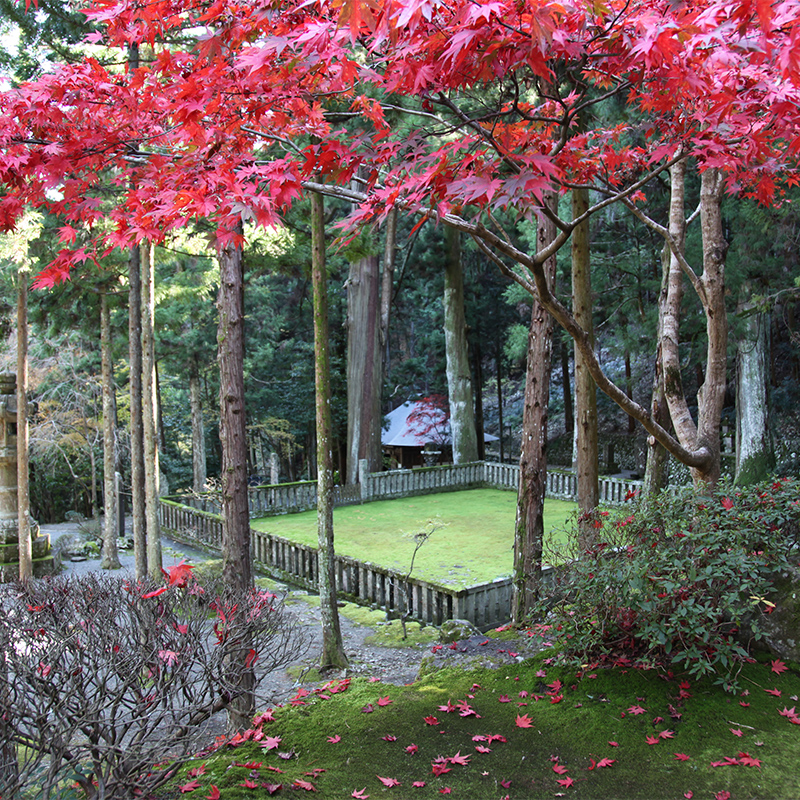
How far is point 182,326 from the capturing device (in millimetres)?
21641

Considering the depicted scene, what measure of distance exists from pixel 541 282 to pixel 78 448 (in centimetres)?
1936

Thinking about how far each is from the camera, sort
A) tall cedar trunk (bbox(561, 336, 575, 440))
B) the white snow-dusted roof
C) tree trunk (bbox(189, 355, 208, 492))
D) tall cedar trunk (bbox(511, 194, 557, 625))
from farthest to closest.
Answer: tall cedar trunk (bbox(561, 336, 575, 440)) → the white snow-dusted roof → tree trunk (bbox(189, 355, 208, 492)) → tall cedar trunk (bbox(511, 194, 557, 625))

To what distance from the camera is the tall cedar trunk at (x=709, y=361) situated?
19.0ft

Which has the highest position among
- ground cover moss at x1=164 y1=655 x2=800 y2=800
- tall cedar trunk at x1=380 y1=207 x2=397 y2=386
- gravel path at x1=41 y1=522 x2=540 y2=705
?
tall cedar trunk at x1=380 y1=207 x2=397 y2=386

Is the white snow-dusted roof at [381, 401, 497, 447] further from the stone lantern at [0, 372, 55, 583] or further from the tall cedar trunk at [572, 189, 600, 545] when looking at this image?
the tall cedar trunk at [572, 189, 600, 545]

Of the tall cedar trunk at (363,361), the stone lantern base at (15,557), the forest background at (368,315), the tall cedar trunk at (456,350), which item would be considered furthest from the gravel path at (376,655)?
the tall cedar trunk at (456,350)

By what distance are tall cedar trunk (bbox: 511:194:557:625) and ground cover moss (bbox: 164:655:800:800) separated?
232 cm

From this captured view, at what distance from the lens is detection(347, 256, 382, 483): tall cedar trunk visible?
20.3m

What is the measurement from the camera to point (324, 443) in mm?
6824

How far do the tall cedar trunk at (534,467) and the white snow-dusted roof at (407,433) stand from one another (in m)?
18.1

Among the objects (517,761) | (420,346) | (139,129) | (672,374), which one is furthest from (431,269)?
(517,761)

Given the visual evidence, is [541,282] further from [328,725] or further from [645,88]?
[328,725]

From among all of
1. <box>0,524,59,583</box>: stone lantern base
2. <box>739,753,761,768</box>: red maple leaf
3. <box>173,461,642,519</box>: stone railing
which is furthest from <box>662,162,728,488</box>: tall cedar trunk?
<box>0,524,59,583</box>: stone lantern base

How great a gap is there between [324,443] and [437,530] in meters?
8.26
